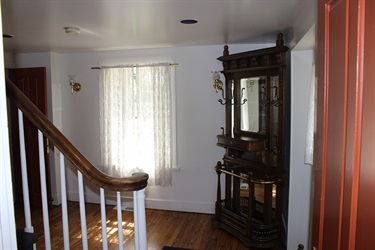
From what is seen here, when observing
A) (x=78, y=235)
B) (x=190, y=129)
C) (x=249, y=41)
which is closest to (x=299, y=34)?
(x=249, y=41)

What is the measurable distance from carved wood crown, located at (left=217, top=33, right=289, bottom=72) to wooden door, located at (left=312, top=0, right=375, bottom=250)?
73.7 inches

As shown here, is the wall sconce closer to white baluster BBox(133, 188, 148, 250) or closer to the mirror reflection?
the mirror reflection

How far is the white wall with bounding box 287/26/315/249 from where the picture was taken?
9.13 ft

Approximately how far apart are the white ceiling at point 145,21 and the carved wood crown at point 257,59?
206mm

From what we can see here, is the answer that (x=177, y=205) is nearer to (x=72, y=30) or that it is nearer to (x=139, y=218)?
(x=72, y=30)

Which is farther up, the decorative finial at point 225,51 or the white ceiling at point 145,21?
the white ceiling at point 145,21

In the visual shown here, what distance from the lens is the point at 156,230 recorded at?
11.8 feet

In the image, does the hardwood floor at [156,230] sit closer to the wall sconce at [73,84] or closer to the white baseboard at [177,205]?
the white baseboard at [177,205]

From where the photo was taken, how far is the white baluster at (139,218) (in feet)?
4.87

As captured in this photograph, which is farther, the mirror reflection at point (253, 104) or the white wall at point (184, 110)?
the white wall at point (184, 110)

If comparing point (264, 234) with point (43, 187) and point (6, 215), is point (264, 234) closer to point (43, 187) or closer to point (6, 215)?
point (43, 187)

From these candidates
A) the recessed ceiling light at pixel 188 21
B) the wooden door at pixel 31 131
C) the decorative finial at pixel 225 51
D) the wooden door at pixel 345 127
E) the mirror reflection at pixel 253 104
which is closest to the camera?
the wooden door at pixel 345 127

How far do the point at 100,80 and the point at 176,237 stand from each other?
2412mm

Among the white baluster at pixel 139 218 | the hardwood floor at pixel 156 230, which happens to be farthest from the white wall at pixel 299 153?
the white baluster at pixel 139 218
